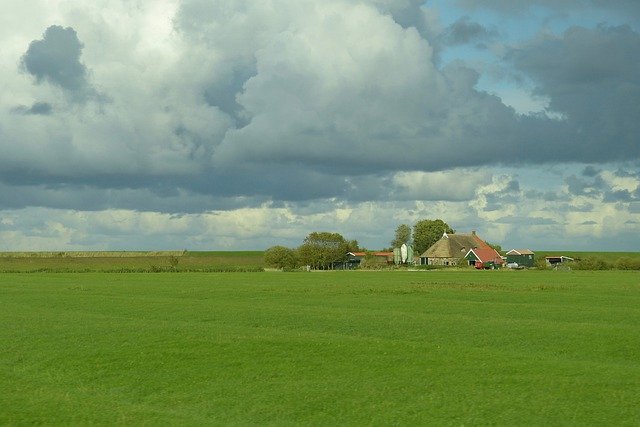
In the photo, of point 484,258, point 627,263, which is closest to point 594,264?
point 627,263

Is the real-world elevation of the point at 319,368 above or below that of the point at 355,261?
below

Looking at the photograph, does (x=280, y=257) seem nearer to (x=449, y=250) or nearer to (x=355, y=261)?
(x=355, y=261)

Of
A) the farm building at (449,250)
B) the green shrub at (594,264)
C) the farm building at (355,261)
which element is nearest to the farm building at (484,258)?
the farm building at (449,250)

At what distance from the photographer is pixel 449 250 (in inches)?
6845

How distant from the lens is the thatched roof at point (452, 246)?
174m

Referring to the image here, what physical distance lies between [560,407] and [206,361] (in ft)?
36.5

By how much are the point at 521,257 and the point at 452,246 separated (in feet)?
50.6

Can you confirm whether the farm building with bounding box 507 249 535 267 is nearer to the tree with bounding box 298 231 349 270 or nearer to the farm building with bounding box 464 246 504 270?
the farm building with bounding box 464 246 504 270

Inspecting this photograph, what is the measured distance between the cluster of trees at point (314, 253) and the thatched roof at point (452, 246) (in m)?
18.9

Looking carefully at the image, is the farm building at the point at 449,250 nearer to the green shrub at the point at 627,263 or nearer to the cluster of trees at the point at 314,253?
the cluster of trees at the point at 314,253

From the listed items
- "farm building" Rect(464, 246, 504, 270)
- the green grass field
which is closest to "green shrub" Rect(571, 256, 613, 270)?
"farm building" Rect(464, 246, 504, 270)

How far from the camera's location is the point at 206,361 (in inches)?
997

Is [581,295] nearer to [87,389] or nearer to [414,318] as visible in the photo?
[414,318]

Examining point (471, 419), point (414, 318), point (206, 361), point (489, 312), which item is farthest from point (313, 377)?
point (489, 312)
